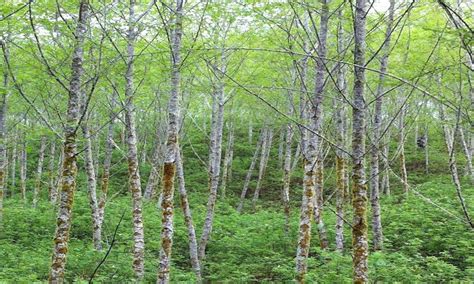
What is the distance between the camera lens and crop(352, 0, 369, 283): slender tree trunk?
161 inches

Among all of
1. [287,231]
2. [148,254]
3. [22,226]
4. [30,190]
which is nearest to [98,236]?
[148,254]

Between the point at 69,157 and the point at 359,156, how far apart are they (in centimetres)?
369

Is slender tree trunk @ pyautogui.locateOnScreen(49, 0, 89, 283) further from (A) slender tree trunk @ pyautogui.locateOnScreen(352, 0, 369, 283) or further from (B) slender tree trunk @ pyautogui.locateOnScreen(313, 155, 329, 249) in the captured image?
(B) slender tree trunk @ pyautogui.locateOnScreen(313, 155, 329, 249)

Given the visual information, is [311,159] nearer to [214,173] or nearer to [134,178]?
[134,178]

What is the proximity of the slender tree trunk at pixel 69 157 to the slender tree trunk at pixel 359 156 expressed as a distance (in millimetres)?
3462

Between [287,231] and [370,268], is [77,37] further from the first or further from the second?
[287,231]

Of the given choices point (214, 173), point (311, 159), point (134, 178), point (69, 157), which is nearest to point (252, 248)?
point (214, 173)

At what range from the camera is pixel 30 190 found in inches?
1080

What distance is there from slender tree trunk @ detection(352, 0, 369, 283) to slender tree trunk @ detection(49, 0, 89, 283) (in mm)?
3462

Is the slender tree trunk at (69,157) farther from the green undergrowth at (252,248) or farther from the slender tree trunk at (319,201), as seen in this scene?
the slender tree trunk at (319,201)

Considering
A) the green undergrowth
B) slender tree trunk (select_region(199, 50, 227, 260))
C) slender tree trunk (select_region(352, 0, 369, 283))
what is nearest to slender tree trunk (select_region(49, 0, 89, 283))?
the green undergrowth

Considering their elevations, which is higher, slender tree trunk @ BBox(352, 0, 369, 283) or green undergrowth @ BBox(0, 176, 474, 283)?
slender tree trunk @ BBox(352, 0, 369, 283)

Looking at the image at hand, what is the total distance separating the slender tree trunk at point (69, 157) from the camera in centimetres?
557

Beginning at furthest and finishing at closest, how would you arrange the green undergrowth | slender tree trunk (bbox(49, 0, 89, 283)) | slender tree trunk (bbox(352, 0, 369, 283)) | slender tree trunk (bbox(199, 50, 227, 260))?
slender tree trunk (bbox(199, 50, 227, 260)), the green undergrowth, slender tree trunk (bbox(49, 0, 89, 283)), slender tree trunk (bbox(352, 0, 369, 283))
